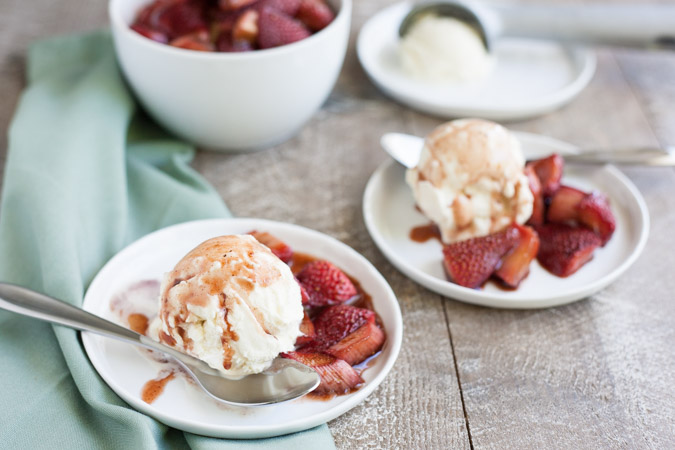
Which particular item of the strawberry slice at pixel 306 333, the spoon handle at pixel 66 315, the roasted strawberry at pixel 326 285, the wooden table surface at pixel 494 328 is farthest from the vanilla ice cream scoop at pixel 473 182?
→ the spoon handle at pixel 66 315

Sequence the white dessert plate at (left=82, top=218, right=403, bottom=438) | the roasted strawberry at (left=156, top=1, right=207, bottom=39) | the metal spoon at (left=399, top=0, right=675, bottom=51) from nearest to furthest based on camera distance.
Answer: the white dessert plate at (left=82, top=218, right=403, bottom=438), the roasted strawberry at (left=156, top=1, right=207, bottom=39), the metal spoon at (left=399, top=0, right=675, bottom=51)

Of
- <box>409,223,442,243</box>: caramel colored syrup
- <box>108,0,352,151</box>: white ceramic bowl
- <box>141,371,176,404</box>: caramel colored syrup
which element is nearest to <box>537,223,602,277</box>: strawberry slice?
<box>409,223,442,243</box>: caramel colored syrup

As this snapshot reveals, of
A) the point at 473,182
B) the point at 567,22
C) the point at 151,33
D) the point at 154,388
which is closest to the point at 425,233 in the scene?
the point at 473,182

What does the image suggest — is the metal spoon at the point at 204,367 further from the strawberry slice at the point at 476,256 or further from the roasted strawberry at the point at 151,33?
the roasted strawberry at the point at 151,33

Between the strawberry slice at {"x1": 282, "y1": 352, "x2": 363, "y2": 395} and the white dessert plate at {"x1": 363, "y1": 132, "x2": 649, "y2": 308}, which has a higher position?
the strawberry slice at {"x1": 282, "y1": 352, "x2": 363, "y2": 395}

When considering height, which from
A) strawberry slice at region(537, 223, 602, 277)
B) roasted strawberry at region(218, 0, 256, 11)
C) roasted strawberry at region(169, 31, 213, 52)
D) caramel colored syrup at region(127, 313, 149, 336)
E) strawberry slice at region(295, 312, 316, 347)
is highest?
roasted strawberry at region(218, 0, 256, 11)

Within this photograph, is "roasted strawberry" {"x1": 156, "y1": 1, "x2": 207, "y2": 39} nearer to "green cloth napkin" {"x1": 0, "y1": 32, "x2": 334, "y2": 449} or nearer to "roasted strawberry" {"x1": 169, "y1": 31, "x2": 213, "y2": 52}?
"roasted strawberry" {"x1": 169, "y1": 31, "x2": 213, "y2": 52}
